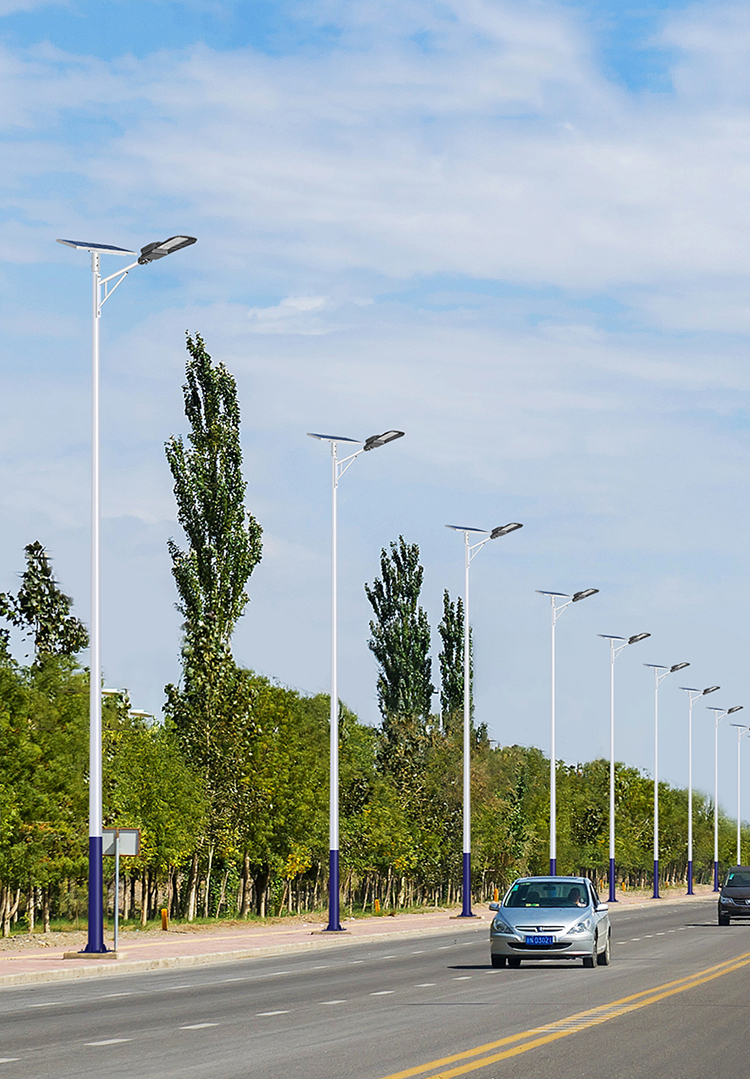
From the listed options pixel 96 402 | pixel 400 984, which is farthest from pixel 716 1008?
pixel 96 402

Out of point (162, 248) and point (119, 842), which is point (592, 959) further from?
point (162, 248)

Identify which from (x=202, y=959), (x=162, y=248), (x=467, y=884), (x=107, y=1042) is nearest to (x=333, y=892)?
(x=202, y=959)

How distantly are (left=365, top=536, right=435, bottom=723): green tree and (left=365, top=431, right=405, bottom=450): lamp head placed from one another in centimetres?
3925

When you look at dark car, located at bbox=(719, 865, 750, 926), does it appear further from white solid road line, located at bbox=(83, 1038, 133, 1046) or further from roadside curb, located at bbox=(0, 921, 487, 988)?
white solid road line, located at bbox=(83, 1038, 133, 1046)

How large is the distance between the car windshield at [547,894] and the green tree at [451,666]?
56.2m

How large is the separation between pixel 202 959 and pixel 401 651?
49574 mm

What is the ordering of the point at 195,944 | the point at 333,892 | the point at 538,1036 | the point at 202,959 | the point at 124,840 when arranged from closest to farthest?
the point at 538,1036, the point at 124,840, the point at 202,959, the point at 195,944, the point at 333,892

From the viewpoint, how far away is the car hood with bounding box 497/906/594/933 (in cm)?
2852

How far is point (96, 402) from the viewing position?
31094 millimetres

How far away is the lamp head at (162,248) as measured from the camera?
2989 centimetres

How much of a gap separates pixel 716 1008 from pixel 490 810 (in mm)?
65247

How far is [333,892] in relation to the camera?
42531mm

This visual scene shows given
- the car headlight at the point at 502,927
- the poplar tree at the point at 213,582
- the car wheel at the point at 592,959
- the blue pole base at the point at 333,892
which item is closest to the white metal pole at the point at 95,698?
the car headlight at the point at 502,927

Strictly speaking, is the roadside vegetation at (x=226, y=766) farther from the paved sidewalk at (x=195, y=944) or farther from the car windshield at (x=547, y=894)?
the car windshield at (x=547, y=894)
